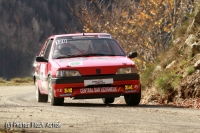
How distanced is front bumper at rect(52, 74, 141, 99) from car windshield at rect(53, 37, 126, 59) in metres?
1.14

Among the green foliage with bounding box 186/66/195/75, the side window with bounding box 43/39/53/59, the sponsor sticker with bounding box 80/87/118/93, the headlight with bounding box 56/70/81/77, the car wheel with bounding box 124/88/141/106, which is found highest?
the side window with bounding box 43/39/53/59

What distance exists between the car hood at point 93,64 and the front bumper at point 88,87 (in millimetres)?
133

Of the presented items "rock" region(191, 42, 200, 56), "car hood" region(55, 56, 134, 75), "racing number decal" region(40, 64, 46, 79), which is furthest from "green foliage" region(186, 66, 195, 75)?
"racing number decal" region(40, 64, 46, 79)

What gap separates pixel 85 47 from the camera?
1578 cm

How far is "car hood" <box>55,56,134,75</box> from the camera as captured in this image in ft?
47.4

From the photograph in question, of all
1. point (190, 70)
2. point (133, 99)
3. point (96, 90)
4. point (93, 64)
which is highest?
point (93, 64)

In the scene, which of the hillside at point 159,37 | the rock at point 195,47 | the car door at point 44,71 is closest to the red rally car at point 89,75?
the car door at point 44,71

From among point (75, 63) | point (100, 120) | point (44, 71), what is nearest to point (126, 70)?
point (75, 63)

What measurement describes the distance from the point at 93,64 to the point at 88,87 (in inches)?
19.6

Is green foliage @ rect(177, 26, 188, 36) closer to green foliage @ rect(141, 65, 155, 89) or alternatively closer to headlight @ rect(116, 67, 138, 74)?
green foliage @ rect(141, 65, 155, 89)

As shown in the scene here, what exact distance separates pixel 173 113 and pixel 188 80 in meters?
4.33

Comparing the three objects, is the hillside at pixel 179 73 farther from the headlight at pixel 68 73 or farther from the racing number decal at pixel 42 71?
the racing number decal at pixel 42 71

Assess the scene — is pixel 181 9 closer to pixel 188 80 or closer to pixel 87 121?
pixel 188 80

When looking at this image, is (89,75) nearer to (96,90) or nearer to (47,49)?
(96,90)
